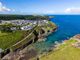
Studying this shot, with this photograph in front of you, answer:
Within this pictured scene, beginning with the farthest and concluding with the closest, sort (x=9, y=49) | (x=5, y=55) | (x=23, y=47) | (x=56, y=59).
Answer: (x=23, y=47) → (x=9, y=49) → (x=5, y=55) → (x=56, y=59)

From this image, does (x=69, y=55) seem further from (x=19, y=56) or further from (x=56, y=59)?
(x=19, y=56)

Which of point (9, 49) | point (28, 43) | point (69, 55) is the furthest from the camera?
point (28, 43)

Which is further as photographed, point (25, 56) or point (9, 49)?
point (9, 49)

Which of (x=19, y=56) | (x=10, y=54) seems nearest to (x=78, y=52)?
(x=19, y=56)

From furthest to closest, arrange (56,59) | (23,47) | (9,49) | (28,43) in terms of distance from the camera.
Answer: (28,43) → (23,47) → (9,49) → (56,59)

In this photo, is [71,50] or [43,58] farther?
[71,50]

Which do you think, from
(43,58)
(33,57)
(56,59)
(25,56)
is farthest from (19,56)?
(56,59)

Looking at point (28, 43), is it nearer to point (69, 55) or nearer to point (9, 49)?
point (9, 49)

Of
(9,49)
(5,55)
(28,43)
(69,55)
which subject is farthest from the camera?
(28,43)
